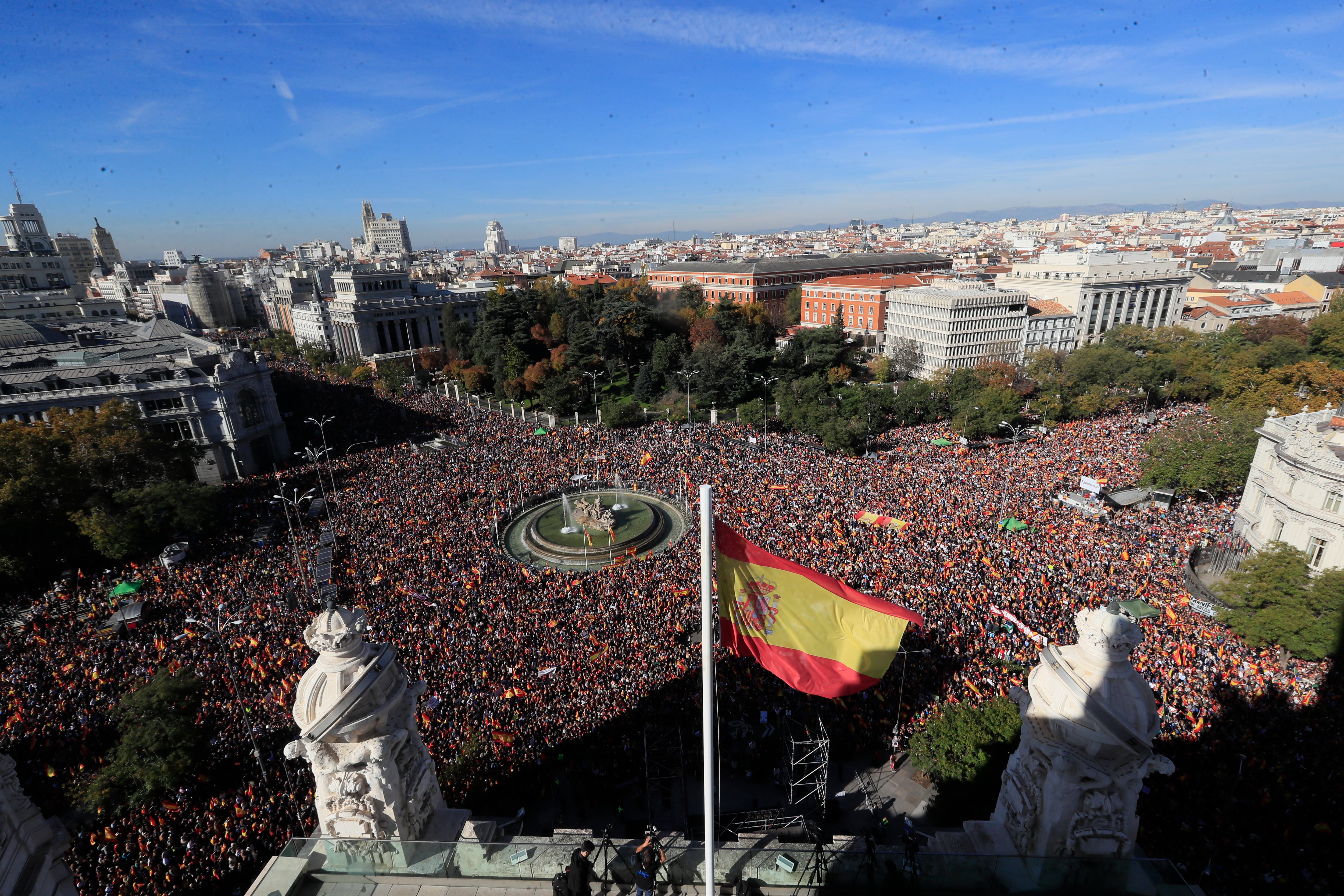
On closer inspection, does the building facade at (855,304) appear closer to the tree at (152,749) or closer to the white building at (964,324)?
the white building at (964,324)

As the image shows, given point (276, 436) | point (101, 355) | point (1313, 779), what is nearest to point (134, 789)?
point (1313, 779)

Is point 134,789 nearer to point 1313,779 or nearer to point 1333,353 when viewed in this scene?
point 1313,779

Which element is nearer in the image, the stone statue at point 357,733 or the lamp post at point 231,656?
the stone statue at point 357,733

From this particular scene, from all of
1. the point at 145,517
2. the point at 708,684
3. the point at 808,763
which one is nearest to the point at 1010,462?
the point at 808,763

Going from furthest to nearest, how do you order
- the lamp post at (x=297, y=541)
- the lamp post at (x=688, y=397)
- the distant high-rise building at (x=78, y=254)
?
the distant high-rise building at (x=78, y=254) → the lamp post at (x=688, y=397) → the lamp post at (x=297, y=541)

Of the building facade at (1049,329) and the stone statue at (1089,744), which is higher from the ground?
the stone statue at (1089,744)

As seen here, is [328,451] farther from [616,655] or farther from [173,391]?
[616,655]

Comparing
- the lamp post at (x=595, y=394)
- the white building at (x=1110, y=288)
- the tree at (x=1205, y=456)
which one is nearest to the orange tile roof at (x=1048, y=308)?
the white building at (x=1110, y=288)

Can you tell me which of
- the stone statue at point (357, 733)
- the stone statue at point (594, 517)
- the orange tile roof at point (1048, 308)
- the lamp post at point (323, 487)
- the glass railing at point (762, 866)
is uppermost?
the stone statue at point (357, 733)
